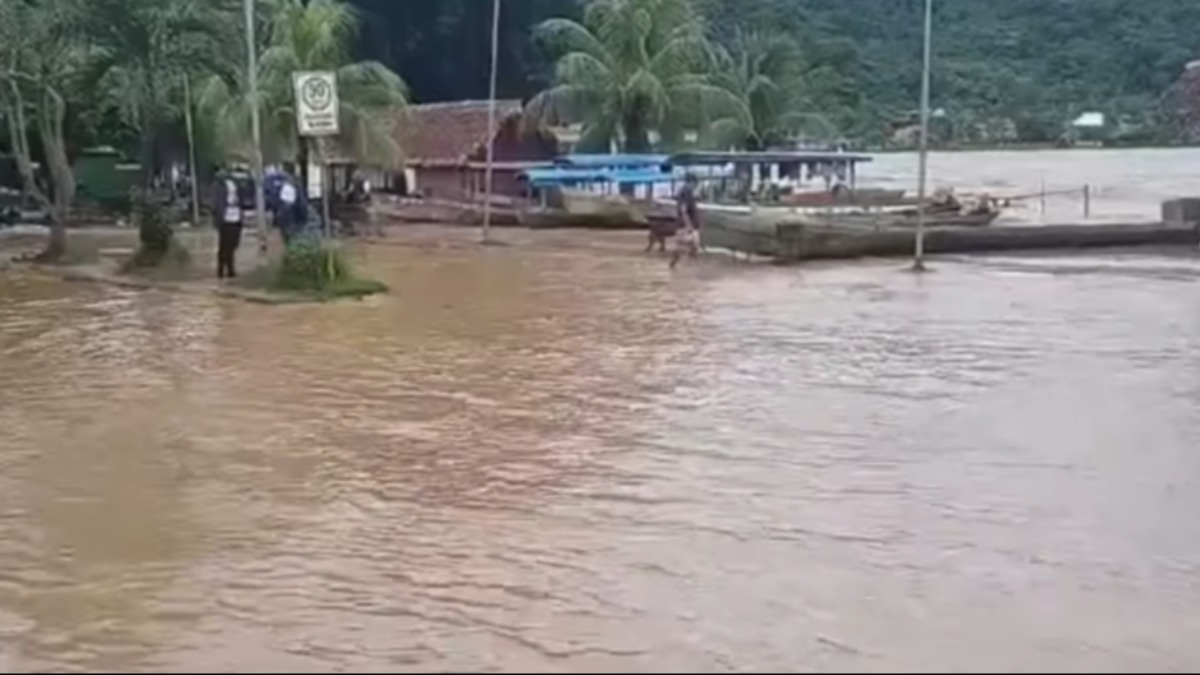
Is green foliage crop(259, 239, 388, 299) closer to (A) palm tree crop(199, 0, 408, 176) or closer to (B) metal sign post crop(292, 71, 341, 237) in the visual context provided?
(B) metal sign post crop(292, 71, 341, 237)

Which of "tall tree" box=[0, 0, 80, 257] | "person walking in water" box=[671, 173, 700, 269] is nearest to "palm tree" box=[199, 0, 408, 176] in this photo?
"tall tree" box=[0, 0, 80, 257]

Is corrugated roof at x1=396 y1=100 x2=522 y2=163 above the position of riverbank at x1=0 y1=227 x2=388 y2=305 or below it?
above

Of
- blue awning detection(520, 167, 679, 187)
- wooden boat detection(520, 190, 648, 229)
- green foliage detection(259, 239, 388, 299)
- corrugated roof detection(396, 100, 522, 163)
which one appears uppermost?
corrugated roof detection(396, 100, 522, 163)

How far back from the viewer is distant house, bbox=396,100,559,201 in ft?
177

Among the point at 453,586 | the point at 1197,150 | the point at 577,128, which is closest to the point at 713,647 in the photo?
the point at 453,586

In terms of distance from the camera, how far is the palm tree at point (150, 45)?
33125 mm

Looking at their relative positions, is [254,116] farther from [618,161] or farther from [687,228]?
[618,161]

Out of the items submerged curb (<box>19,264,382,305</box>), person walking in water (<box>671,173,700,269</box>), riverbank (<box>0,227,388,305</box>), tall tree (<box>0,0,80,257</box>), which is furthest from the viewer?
person walking in water (<box>671,173,700,269</box>)

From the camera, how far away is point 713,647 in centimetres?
732

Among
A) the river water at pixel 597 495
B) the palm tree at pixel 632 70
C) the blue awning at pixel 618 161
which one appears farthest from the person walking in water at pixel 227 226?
the palm tree at pixel 632 70

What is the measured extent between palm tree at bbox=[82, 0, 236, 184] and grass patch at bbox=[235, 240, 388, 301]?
1056cm

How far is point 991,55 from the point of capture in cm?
8550

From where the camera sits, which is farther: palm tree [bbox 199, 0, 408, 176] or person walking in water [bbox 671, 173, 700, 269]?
palm tree [bbox 199, 0, 408, 176]

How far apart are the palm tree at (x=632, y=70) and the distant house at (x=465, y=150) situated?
2.15 meters
